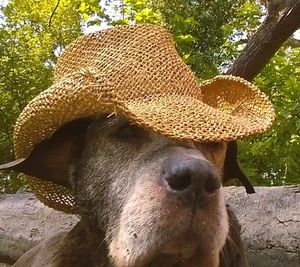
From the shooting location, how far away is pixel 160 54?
2334 mm

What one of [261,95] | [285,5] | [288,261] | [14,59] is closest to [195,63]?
[14,59]

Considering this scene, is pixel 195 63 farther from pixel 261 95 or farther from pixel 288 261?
pixel 261 95

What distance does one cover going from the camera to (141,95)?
2137 millimetres

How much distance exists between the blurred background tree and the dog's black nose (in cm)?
299

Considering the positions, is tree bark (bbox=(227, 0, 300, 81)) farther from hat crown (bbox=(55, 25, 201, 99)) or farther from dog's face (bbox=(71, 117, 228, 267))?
dog's face (bbox=(71, 117, 228, 267))

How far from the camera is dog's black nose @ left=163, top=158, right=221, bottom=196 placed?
1884 millimetres

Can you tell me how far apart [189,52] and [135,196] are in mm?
6915

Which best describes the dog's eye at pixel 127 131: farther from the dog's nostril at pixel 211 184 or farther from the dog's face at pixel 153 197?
the dog's nostril at pixel 211 184

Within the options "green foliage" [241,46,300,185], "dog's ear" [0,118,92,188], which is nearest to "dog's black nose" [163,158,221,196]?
"dog's ear" [0,118,92,188]

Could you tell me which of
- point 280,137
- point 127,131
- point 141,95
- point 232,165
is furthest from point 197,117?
point 280,137

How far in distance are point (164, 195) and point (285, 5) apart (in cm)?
259

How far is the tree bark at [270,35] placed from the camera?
13.8ft

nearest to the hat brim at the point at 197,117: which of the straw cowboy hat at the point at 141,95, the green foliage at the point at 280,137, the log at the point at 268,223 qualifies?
the straw cowboy hat at the point at 141,95

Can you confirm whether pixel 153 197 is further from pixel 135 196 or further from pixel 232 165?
pixel 232 165
